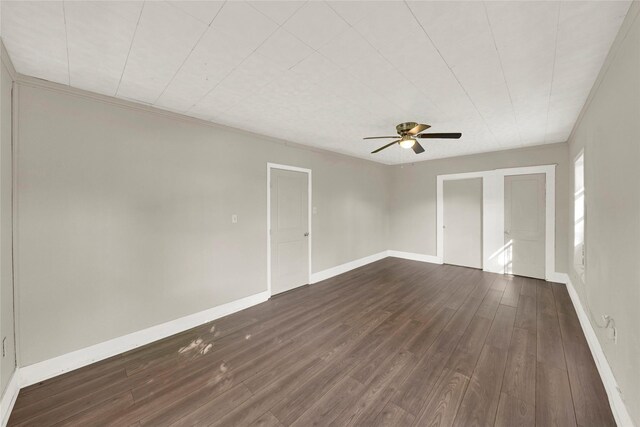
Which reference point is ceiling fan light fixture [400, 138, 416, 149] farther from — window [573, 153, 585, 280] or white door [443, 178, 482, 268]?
white door [443, 178, 482, 268]

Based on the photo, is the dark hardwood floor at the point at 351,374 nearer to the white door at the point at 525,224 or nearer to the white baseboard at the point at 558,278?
the white baseboard at the point at 558,278

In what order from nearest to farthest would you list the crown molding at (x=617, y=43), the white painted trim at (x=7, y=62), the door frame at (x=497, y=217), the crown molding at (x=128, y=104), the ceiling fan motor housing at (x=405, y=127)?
1. the crown molding at (x=617, y=43)
2. the white painted trim at (x=7, y=62)
3. the crown molding at (x=128, y=104)
4. the ceiling fan motor housing at (x=405, y=127)
5. the door frame at (x=497, y=217)

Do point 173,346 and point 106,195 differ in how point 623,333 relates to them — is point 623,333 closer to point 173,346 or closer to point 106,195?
point 173,346

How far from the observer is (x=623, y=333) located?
1602 millimetres

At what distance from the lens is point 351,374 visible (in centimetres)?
214

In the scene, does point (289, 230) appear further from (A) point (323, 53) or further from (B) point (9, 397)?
(B) point (9, 397)

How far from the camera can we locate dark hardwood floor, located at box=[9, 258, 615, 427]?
1726 mm

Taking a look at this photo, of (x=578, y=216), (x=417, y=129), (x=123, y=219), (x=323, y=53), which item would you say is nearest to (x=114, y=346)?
(x=123, y=219)

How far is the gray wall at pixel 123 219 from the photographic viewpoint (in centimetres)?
208

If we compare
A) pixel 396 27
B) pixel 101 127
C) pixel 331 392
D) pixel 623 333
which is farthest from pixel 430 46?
pixel 101 127

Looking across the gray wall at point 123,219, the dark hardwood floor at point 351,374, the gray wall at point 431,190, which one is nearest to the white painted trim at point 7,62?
the gray wall at point 123,219

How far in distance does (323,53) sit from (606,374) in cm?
332

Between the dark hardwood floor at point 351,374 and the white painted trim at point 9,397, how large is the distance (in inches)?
2.3

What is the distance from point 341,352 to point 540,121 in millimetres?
3887
